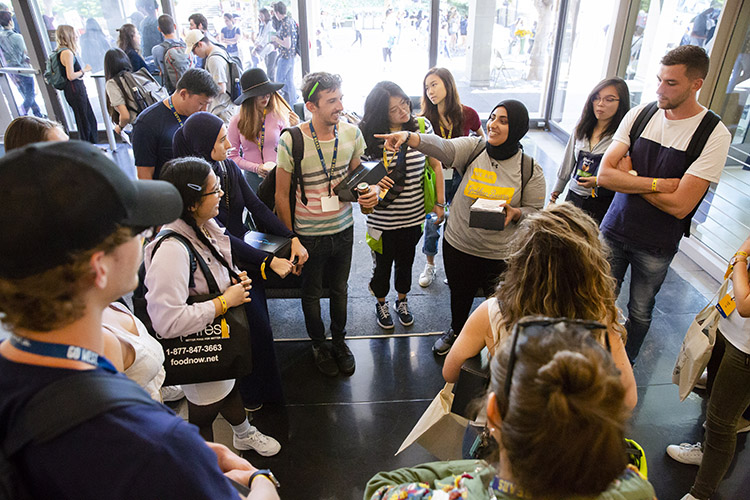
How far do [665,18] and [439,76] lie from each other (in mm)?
3487

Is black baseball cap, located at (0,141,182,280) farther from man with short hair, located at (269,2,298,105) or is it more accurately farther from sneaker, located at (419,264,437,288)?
man with short hair, located at (269,2,298,105)

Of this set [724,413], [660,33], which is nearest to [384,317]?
[724,413]

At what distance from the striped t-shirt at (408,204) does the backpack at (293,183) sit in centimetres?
Answer: 58

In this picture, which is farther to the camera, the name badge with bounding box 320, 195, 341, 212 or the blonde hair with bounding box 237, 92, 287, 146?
the blonde hair with bounding box 237, 92, 287, 146

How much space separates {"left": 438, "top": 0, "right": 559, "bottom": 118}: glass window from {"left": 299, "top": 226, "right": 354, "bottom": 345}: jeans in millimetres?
6265

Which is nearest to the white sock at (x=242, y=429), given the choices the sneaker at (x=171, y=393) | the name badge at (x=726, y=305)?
the sneaker at (x=171, y=393)

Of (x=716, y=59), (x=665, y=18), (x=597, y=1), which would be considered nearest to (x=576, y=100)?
(x=597, y=1)

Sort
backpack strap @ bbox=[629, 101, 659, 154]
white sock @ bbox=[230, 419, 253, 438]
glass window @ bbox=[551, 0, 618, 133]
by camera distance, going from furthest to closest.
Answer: glass window @ bbox=[551, 0, 618, 133]
backpack strap @ bbox=[629, 101, 659, 154]
white sock @ bbox=[230, 419, 253, 438]

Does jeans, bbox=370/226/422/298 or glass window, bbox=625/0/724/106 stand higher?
glass window, bbox=625/0/724/106

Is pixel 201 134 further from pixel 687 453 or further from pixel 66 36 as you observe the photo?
pixel 66 36

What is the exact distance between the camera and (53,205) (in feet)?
2.40

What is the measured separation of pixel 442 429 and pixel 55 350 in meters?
1.40

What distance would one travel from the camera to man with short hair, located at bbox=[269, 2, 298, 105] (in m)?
7.23

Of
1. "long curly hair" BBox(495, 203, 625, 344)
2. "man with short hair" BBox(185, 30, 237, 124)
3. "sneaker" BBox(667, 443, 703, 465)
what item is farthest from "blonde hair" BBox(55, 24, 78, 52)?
"sneaker" BBox(667, 443, 703, 465)
